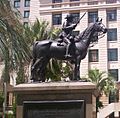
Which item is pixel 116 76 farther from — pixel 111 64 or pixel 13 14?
pixel 13 14

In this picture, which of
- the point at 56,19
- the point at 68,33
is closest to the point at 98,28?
the point at 68,33

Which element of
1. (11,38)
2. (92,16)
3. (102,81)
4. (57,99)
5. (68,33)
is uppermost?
(92,16)

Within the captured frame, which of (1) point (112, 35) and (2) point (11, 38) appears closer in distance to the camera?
Result: (2) point (11, 38)

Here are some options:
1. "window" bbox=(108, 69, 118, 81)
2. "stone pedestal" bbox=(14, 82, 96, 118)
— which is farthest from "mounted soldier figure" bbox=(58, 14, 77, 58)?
"window" bbox=(108, 69, 118, 81)

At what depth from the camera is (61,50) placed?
1705cm

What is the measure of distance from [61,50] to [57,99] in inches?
86.0

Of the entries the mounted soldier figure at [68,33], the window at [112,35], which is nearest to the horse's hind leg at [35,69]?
the mounted soldier figure at [68,33]

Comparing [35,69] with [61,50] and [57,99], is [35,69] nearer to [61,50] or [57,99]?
[61,50]

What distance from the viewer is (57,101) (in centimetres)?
1595

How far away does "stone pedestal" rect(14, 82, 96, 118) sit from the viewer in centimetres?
1566

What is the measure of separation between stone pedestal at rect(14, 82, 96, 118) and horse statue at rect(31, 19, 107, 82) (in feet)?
2.90

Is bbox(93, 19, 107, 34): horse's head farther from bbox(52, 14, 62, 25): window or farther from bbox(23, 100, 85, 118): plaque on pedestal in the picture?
bbox(52, 14, 62, 25): window

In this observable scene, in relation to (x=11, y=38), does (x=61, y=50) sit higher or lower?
lower

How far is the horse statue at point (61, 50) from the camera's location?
16.9 meters
